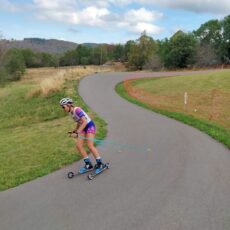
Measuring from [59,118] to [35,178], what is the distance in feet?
34.5

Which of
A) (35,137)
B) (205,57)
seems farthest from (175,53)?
(35,137)

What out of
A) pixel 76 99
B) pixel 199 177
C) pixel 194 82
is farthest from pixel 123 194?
pixel 194 82

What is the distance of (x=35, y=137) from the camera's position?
47.0 feet

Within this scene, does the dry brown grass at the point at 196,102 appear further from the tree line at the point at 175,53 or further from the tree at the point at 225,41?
the tree at the point at 225,41

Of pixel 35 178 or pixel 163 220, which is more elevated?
pixel 163 220

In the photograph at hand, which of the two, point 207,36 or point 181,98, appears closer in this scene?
point 181,98

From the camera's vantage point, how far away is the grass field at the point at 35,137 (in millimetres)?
9421

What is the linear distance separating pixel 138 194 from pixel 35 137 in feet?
26.2

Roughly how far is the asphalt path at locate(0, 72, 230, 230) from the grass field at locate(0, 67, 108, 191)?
663 millimetres

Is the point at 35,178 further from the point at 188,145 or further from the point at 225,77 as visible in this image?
the point at 225,77

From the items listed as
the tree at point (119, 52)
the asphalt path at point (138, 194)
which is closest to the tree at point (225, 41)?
the tree at point (119, 52)

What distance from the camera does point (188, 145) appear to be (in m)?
11.1

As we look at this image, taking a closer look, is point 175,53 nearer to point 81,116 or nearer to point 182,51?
point 182,51

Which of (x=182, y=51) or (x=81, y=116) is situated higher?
(x=81, y=116)
